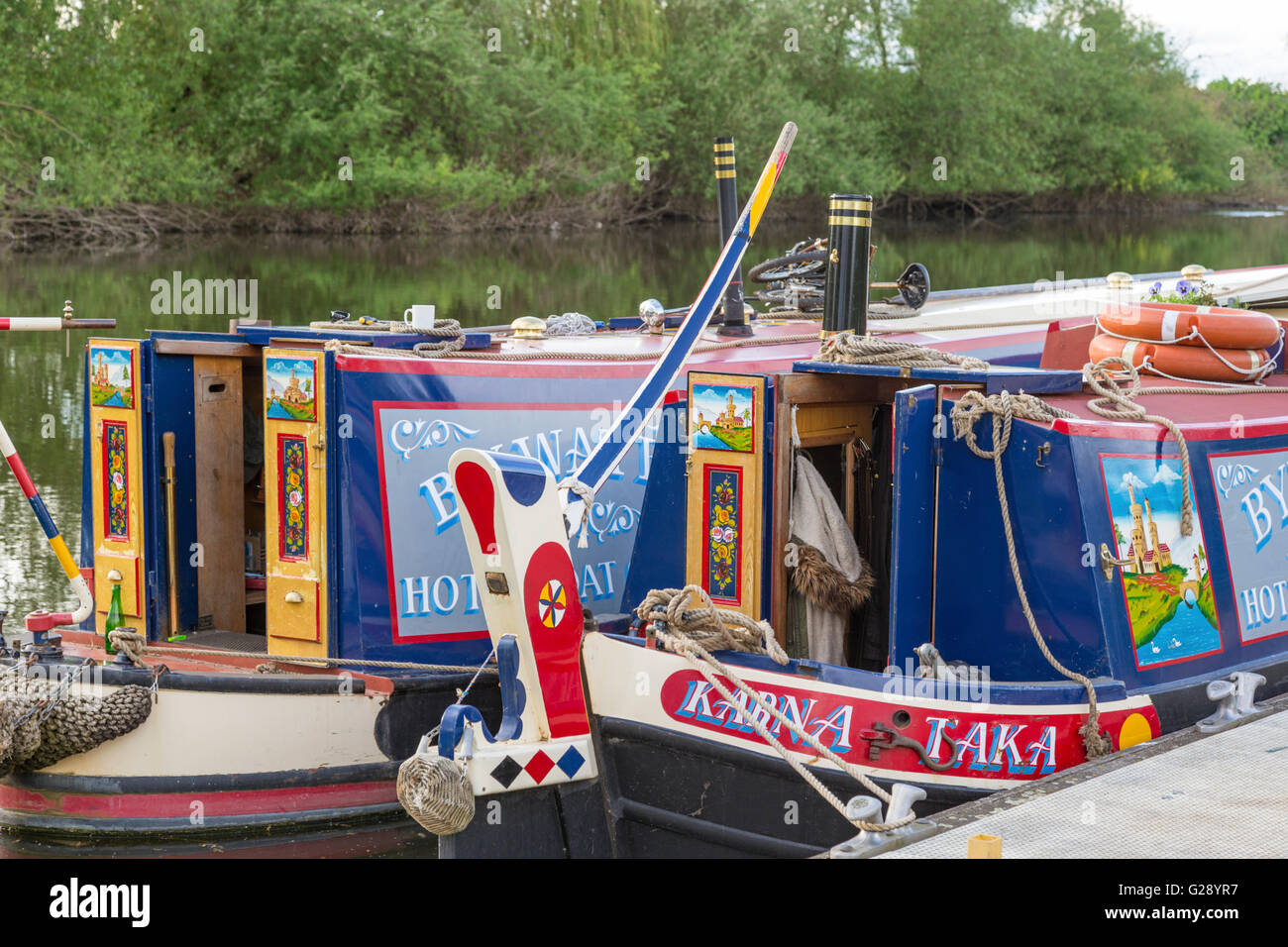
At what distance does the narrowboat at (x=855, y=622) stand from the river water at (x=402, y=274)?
5.62 metres

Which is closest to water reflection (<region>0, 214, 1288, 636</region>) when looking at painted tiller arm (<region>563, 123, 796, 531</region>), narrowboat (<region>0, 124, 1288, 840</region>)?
narrowboat (<region>0, 124, 1288, 840</region>)

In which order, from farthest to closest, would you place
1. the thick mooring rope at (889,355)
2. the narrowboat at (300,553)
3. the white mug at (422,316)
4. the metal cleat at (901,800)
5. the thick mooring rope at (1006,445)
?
the white mug at (422,316), the narrowboat at (300,553), the thick mooring rope at (889,355), the thick mooring rope at (1006,445), the metal cleat at (901,800)

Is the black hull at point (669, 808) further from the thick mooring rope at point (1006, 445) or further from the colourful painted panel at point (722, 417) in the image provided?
the colourful painted panel at point (722, 417)

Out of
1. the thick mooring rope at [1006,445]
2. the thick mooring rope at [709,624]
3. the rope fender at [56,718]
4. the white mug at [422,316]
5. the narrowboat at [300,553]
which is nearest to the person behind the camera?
the thick mooring rope at [1006,445]

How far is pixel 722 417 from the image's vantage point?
6188 mm

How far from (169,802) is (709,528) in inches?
110

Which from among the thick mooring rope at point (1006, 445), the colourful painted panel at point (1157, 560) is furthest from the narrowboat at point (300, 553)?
the colourful painted panel at point (1157, 560)

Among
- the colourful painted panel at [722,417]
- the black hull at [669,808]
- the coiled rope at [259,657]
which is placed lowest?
the black hull at [669,808]

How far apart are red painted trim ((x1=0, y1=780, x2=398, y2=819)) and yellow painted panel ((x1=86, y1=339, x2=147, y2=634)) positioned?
3.19ft

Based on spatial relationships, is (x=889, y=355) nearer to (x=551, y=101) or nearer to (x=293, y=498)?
(x=293, y=498)

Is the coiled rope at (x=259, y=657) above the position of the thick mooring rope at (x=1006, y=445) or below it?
below

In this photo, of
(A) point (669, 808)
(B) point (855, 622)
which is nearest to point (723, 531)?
(B) point (855, 622)

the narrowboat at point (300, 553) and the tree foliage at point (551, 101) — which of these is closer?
the narrowboat at point (300, 553)

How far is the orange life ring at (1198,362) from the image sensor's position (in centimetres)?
739
